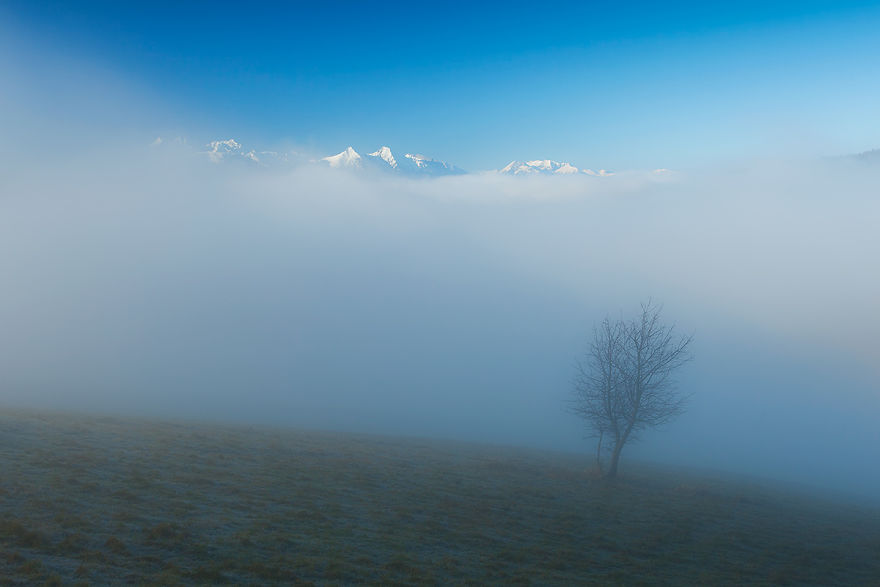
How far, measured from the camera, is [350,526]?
71.7 ft

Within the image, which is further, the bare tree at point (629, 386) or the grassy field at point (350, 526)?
the bare tree at point (629, 386)

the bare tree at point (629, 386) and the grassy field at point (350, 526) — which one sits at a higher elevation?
the bare tree at point (629, 386)

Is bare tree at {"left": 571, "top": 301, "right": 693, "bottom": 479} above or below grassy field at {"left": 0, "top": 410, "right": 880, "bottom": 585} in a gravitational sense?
above

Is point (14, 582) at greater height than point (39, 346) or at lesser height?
lesser

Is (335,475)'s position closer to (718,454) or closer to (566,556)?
(566,556)

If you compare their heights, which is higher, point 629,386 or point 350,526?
point 629,386

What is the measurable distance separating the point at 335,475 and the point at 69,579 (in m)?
19.4

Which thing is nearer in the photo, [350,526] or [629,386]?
[350,526]

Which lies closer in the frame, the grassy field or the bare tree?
the grassy field

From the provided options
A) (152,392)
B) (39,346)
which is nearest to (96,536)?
(152,392)

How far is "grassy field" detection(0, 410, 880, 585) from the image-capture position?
53.5 feet

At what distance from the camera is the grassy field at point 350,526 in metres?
16.3

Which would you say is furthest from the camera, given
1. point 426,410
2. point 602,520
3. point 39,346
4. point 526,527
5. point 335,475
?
point 39,346

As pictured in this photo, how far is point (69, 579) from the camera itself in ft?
45.8
